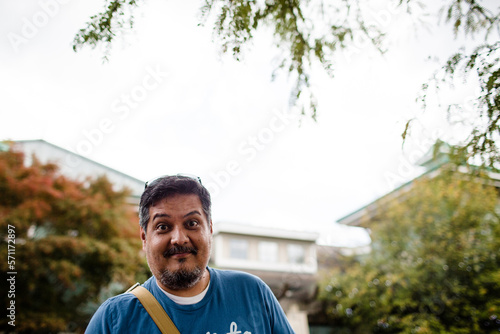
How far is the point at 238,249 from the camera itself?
15461 millimetres

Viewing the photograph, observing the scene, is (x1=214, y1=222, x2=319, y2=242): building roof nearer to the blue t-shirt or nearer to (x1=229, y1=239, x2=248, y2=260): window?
(x1=229, y1=239, x2=248, y2=260): window

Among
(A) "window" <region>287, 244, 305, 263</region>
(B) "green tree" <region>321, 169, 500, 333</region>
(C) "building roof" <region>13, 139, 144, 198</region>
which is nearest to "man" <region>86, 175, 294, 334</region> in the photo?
(B) "green tree" <region>321, 169, 500, 333</region>

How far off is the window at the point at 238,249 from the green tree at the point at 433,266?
18.4 feet

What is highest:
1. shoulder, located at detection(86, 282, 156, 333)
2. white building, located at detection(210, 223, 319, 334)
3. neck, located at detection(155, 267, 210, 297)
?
white building, located at detection(210, 223, 319, 334)

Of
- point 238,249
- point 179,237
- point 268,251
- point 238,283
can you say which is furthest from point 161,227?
point 268,251

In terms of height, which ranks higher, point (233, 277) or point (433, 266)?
point (433, 266)

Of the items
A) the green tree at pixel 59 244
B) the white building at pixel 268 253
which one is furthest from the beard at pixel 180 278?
the white building at pixel 268 253

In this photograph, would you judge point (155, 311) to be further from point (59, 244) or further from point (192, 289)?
point (59, 244)

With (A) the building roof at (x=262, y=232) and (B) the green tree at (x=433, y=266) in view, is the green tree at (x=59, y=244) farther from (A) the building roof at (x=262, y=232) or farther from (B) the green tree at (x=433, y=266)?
(B) the green tree at (x=433, y=266)

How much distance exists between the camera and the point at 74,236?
333 inches

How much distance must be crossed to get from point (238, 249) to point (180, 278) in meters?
14.5

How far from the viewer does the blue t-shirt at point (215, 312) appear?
126 centimetres

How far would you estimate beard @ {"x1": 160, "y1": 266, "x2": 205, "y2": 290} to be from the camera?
1.32 m

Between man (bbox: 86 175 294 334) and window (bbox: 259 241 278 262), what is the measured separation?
14.8 meters
